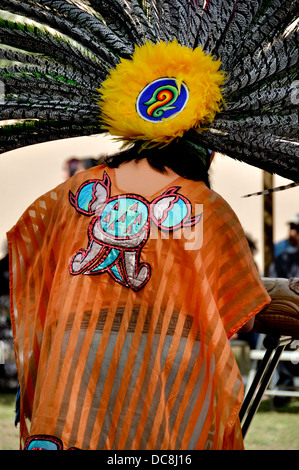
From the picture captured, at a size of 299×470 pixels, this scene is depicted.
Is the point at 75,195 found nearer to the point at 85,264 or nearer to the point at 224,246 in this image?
the point at 85,264

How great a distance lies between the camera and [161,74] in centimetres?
189

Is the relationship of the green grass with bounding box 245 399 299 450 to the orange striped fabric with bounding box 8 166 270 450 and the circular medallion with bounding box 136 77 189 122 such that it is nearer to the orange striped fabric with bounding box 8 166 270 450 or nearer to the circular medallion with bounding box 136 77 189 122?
the orange striped fabric with bounding box 8 166 270 450

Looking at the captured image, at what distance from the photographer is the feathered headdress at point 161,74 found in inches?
73.7

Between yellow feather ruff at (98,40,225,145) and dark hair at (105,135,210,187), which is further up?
yellow feather ruff at (98,40,225,145)

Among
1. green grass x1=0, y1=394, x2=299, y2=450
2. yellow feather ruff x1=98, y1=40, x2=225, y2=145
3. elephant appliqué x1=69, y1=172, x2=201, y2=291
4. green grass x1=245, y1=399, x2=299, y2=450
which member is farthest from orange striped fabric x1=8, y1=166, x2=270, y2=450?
green grass x1=245, y1=399, x2=299, y2=450

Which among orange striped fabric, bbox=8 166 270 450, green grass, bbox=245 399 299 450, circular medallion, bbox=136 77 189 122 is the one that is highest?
circular medallion, bbox=136 77 189 122

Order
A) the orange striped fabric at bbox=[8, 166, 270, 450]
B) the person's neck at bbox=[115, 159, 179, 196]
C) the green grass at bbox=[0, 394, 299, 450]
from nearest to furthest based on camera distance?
1. the orange striped fabric at bbox=[8, 166, 270, 450]
2. the person's neck at bbox=[115, 159, 179, 196]
3. the green grass at bbox=[0, 394, 299, 450]

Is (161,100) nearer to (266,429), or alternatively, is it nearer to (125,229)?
(125,229)

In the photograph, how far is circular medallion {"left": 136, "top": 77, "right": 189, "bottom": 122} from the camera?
1869 mm

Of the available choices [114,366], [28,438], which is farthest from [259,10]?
[28,438]

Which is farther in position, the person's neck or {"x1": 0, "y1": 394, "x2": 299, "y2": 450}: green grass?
{"x1": 0, "y1": 394, "x2": 299, "y2": 450}: green grass

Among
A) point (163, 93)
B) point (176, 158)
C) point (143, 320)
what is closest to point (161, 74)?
point (163, 93)

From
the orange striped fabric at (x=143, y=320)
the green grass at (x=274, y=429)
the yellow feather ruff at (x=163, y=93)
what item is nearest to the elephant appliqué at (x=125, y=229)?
the orange striped fabric at (x=143, y=320)

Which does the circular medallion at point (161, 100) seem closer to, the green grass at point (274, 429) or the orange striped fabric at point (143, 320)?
the orange striped fabric at point (143, 320)
